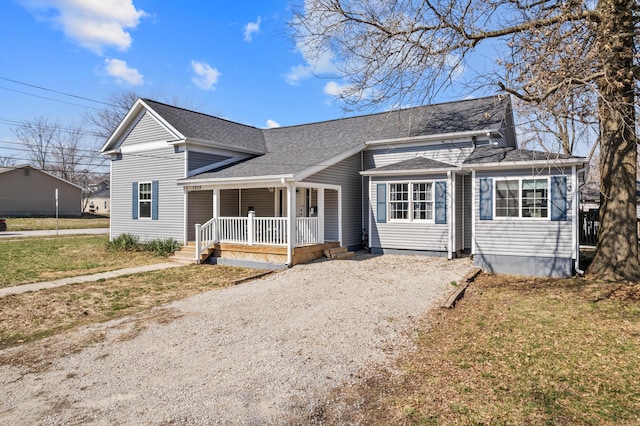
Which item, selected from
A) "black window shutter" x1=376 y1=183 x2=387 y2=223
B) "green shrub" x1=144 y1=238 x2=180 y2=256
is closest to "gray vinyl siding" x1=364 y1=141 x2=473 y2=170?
"black window shutter" x1=376 y1=183 x2=387 y2=223

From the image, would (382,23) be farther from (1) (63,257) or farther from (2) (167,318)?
(1) (63,257)

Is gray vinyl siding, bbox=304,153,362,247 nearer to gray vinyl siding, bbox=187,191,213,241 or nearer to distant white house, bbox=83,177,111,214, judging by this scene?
gray vinyl siding, bbox=187,191,213,241

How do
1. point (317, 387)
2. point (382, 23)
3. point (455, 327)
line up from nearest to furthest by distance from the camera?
point (317, 387) < point (455, 327) < point (382, 23)

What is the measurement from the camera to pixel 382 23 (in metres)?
9.88

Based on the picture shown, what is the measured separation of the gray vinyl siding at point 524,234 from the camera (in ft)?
32.9

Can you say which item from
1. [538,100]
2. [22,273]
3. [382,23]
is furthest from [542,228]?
[22,273]

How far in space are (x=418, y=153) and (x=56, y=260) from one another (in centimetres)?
1343

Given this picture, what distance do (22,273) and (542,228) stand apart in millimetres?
14315

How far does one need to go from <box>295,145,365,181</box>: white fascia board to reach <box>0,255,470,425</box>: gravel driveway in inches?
163

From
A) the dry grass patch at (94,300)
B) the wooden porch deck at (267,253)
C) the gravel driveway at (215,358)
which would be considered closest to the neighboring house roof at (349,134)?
the wooden porch deck at (267,253)

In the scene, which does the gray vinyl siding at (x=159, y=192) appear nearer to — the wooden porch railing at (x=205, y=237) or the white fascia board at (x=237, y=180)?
the white fascia board at (x=237, y=180)

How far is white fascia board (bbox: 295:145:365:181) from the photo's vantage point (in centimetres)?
1181

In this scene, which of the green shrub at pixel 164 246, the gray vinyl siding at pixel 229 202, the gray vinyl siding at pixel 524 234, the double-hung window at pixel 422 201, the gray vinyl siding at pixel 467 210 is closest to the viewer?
the gray vinyl siding at pixel 524 234

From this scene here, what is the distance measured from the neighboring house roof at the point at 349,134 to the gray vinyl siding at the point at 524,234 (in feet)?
8.27
